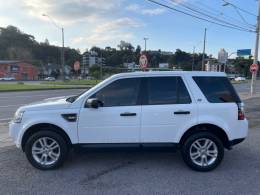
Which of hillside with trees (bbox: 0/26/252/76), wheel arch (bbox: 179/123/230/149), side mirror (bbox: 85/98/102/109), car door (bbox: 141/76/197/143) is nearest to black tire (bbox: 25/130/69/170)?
side mirror (bbox: 85/98/102/109)

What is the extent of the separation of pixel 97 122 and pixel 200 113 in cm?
182

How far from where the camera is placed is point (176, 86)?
4.89m

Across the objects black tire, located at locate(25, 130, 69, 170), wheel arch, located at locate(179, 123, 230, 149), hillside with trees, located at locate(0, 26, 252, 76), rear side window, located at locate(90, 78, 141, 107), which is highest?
hillside with trees, located at locate(0, 26, 252, 76)

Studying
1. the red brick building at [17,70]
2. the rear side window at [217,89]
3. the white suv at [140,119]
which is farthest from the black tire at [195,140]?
the red brick building at [17,70]

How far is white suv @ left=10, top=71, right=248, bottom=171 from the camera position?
4.73m

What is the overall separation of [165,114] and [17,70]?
94.1 metres

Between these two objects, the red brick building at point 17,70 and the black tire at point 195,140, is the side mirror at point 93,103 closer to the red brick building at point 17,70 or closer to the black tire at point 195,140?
the black tire at point 195,140

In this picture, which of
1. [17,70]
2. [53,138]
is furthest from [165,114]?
[17,70]

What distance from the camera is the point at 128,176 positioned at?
457 cm

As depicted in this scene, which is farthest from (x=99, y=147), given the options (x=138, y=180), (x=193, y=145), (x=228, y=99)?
(x=228, y=99)

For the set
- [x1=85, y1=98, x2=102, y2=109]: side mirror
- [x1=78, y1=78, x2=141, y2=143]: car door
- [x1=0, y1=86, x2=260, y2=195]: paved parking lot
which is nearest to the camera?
[x1=0, y1=86, x2=260, y2=195]: paved parking lot

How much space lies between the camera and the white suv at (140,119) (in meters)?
4.73

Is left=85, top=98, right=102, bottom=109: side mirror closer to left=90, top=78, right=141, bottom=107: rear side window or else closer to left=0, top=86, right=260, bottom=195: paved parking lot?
left=90, top=78, right=141, bottom=107: rear side window

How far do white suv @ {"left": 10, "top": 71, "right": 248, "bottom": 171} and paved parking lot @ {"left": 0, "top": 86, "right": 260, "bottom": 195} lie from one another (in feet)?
0.94
